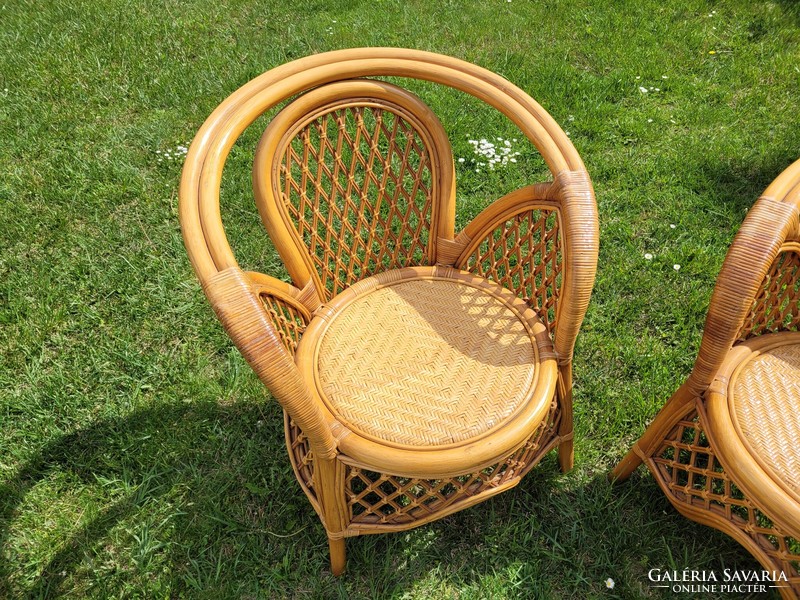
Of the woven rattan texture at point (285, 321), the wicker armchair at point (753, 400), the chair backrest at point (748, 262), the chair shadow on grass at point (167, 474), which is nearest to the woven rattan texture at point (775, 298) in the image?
the wicker armchair at point (753, 400)

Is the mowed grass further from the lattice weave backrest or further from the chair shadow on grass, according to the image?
the lattice weave backrest

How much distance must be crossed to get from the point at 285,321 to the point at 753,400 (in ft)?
3.88

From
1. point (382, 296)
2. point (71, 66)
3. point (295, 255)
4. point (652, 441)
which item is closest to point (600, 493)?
point (652, 441)

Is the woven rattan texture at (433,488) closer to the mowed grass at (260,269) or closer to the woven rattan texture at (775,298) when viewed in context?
the mowed grass at (260,269)

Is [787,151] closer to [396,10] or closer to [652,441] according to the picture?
[652,441]

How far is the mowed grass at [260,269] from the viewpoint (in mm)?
1643

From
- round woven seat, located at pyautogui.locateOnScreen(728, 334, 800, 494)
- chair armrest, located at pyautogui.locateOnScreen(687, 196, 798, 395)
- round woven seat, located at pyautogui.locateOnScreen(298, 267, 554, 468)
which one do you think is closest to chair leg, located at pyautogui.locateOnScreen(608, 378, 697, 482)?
round woven seat, located at pyautogui.locateOnScreen(728, 334, 800, 494)

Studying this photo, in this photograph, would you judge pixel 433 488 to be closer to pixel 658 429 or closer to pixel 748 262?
pixel 658 429

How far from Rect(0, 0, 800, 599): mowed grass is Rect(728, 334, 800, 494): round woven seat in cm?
54

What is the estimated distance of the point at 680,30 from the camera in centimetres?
371

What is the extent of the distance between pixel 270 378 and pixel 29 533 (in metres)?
1.23

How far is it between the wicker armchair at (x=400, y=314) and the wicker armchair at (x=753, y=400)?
11.5 inches

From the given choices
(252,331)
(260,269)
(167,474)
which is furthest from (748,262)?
(260,269)

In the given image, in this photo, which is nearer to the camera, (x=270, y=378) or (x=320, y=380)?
(x=270, y=378)
